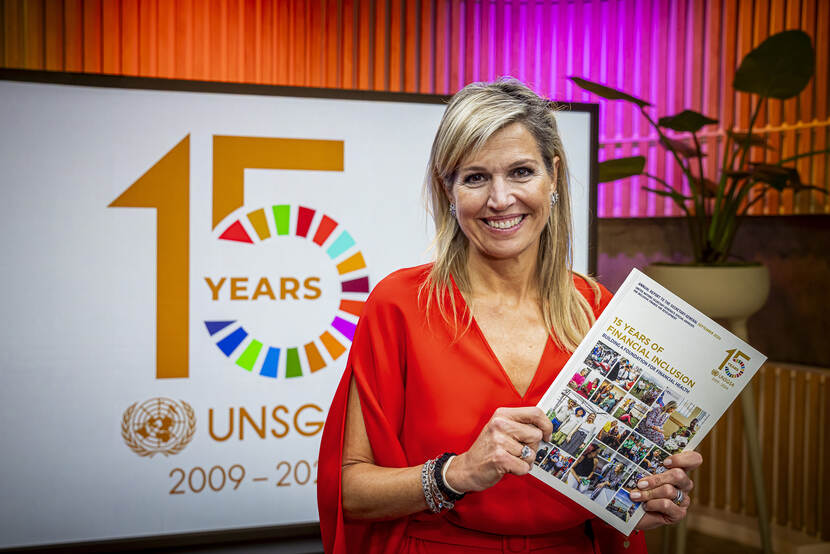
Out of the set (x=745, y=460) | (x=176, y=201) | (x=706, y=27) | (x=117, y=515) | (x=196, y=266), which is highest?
(x=706, y=27)

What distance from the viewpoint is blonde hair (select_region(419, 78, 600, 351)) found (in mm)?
1335

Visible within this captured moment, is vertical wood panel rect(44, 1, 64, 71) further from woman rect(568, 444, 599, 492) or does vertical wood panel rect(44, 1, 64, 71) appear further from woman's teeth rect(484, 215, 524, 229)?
woman rect(568, 444, 599, 492)

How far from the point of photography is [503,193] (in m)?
1.33

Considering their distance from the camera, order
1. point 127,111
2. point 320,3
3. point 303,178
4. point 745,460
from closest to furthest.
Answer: point 127,111 < point 303,178 < point 745,460 < point 320,3

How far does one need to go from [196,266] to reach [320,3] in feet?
→ 7.91

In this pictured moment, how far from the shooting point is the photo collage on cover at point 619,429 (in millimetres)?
1290

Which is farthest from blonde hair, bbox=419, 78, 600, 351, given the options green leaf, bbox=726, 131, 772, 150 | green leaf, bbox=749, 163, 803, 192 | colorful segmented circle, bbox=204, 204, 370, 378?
green leaf, bbox=726, 131, 772, 150

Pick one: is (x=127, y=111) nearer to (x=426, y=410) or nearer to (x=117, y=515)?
(x=117, y=515)

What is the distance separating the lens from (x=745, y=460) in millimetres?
3680

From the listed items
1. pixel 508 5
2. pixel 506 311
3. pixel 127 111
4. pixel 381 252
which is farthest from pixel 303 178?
pixel 508 5

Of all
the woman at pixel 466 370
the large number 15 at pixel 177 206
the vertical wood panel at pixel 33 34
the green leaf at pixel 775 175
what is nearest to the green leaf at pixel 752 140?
the green leaf at pixel 775 175

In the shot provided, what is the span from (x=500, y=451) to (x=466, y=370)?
0.69 ft

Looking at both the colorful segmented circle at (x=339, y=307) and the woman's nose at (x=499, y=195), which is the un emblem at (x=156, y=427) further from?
the woman's nose at (x=499, y=195)

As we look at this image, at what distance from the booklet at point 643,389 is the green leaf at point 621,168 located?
2018 mm
